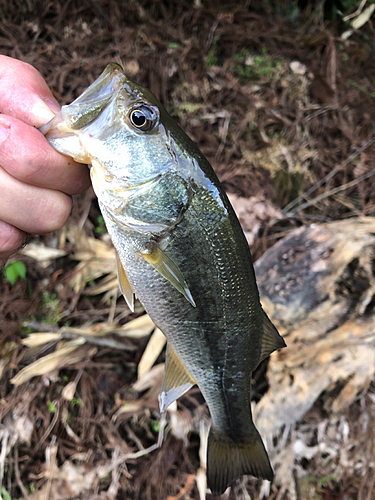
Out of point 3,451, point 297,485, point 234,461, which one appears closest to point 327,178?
point 234,461

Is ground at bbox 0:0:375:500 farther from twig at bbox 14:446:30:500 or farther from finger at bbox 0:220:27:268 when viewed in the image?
finger at bbox 0:220:27:268

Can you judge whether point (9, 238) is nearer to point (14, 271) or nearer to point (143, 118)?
point (143, 118)

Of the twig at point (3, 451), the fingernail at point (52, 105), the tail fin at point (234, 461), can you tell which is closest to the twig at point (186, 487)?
the tail fin at point (234, 461)

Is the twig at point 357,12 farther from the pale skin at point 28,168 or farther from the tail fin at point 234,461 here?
the tail fin at point 234,461

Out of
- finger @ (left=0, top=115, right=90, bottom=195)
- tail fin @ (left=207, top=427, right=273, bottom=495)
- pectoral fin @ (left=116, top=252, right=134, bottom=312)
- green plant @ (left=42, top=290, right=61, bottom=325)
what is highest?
finger @ (left=0, top=115, right=90, bottom=195)

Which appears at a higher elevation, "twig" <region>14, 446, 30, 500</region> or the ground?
the ground

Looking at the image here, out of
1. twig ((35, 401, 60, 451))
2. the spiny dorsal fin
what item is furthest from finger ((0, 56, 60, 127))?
twig ((35, 401, 60, 451))

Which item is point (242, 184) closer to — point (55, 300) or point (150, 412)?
point (55, 300)
